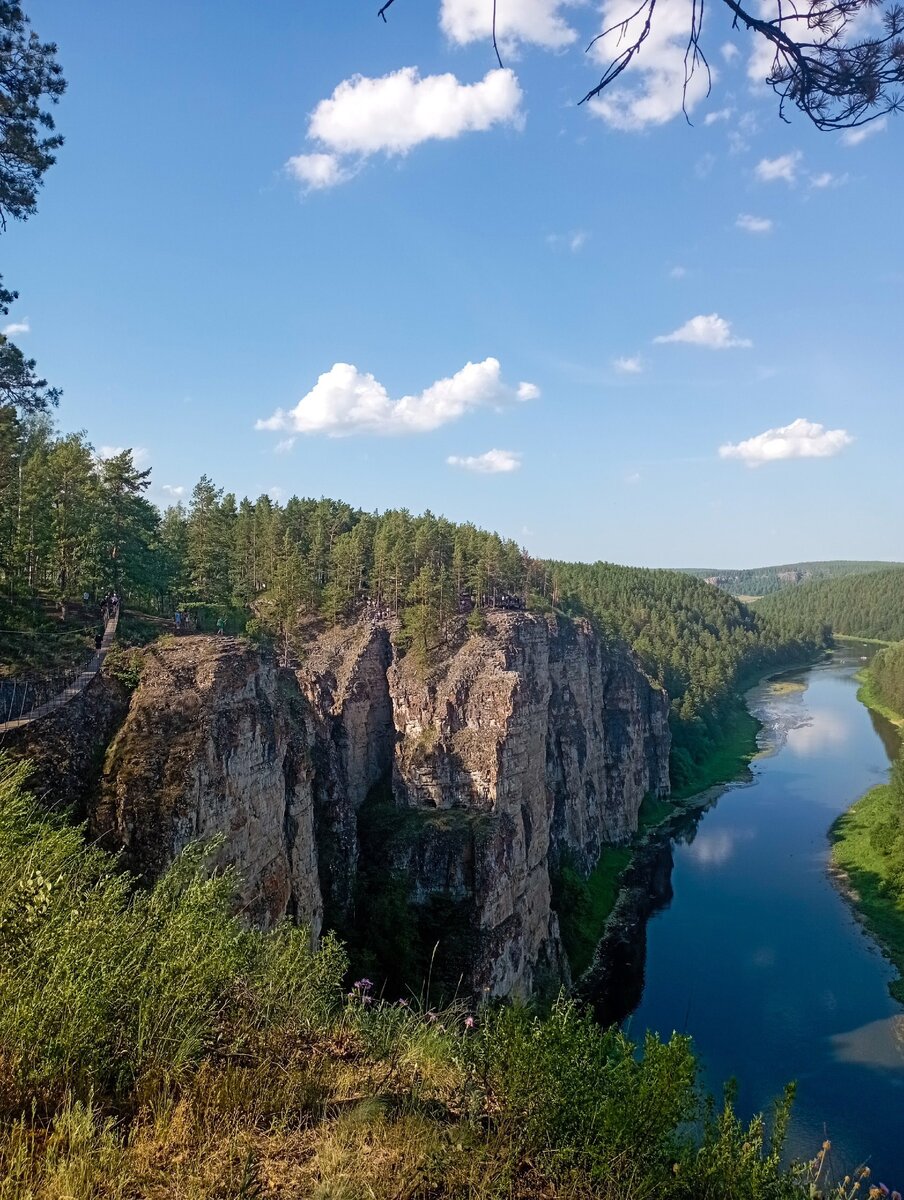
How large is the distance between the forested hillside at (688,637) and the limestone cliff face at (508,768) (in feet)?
59.4

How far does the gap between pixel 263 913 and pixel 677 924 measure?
32.7 m

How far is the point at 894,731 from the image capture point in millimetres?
85188

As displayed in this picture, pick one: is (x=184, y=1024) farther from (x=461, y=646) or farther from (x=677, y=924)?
(x=677, y=924)

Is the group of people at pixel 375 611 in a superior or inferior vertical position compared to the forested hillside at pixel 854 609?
superior

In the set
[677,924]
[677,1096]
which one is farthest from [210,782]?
[677,924]

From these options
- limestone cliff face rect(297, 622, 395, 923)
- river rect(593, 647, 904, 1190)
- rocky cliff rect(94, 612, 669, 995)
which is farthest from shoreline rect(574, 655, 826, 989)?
limestone cliff face rect(297, 622, 395, 923)

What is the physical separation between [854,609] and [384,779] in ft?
585

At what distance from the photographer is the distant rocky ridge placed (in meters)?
16.5

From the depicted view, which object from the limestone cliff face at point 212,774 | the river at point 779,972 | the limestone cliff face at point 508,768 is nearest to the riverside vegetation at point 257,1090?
the limestone cliff face at point 212,774

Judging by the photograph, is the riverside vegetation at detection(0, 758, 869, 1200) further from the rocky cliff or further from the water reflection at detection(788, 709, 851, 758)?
the water reflection at detection(788, 709, 851, 758)

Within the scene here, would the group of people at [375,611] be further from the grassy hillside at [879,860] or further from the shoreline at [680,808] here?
the grassy hillside at [879,860]

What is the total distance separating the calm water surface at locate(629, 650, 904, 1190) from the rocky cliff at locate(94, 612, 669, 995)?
6.92m

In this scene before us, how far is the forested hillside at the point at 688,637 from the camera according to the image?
265 ft

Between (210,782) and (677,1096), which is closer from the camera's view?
(677,1096)
